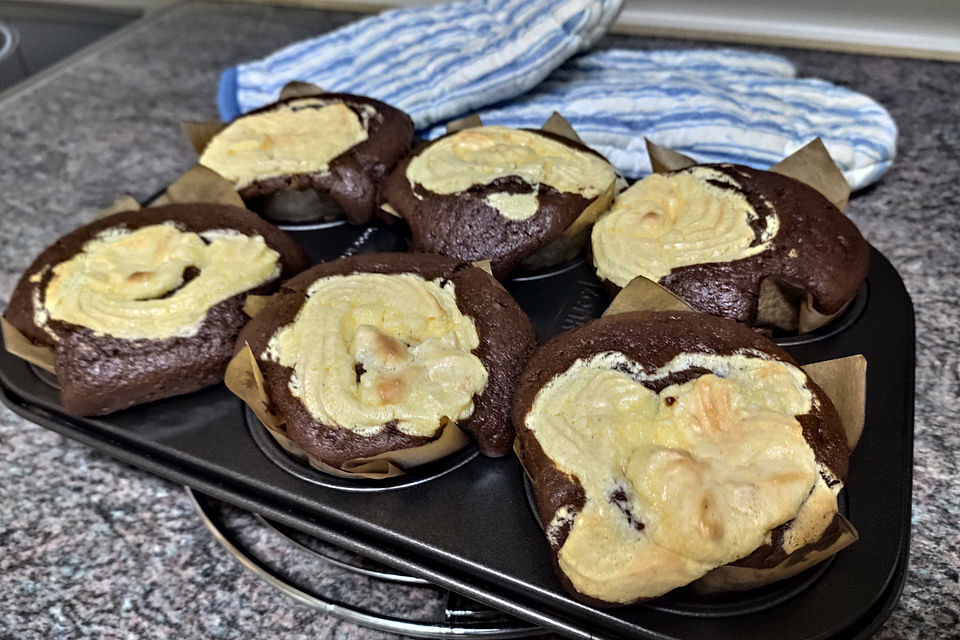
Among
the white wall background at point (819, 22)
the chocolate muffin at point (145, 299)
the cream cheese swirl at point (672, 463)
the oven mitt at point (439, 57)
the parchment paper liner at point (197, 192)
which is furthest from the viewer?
the white wall background at point (819, 22)

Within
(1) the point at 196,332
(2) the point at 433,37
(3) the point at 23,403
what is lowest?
(3) the point at 23,403

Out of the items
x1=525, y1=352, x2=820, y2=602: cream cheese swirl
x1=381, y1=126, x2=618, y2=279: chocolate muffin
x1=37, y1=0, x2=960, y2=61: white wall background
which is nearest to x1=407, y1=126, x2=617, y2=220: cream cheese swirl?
x1=381, y1=126, x2=618, y2=279: chocolate muffin

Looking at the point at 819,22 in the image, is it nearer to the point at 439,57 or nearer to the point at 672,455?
the point at 439,57

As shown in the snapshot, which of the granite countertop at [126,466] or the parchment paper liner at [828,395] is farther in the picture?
the granite countertop at [126,466]

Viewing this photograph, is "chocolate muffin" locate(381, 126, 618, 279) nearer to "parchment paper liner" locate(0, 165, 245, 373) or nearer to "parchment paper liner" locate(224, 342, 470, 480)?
"parchment paper liner" locate(0, 165, 245, 373)

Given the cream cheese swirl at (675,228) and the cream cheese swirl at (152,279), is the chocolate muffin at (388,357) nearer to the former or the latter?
the cream cheese swirl at (152,279)

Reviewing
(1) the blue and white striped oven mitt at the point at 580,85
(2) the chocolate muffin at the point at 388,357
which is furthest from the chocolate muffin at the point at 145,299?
(1) the blue and white striped oven mitt at the point at 580,85

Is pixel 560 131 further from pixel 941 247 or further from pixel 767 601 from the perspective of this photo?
pixel 767 601

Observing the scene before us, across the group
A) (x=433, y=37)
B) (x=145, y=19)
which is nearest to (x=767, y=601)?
(x=433, y=37)
